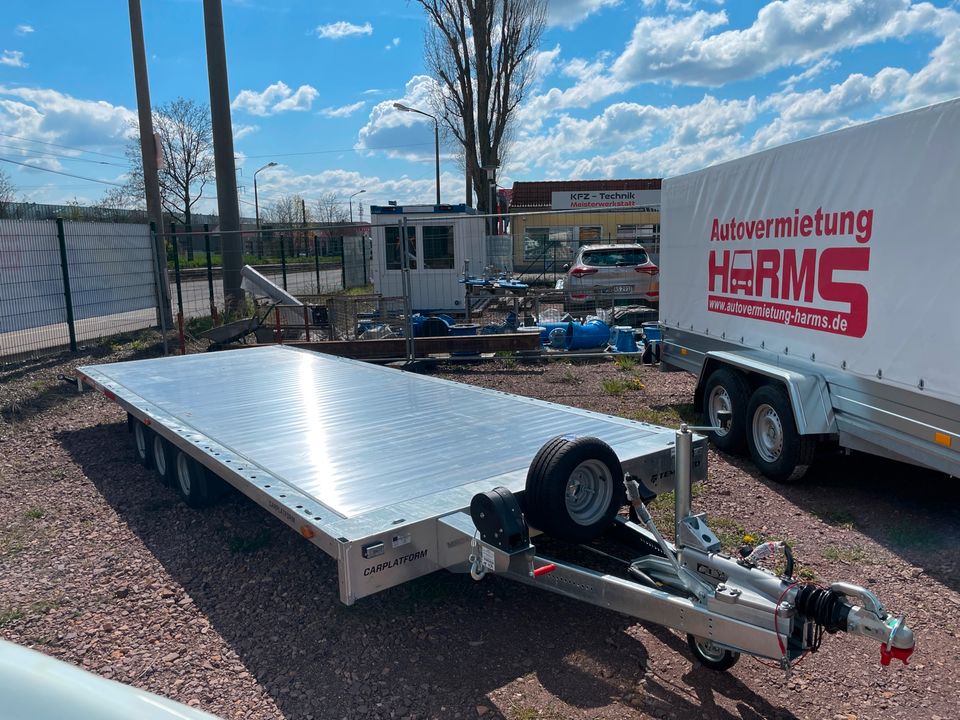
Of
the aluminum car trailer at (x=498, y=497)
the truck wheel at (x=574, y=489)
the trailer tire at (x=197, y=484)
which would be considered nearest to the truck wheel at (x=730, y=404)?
the aluminum car trailer at (x=498, y=497)

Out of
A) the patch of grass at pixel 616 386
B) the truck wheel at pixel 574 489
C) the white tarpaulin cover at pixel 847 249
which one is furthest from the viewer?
the patch of grass at pixel 616 386

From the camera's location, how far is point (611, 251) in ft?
55.5

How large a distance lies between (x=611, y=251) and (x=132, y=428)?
1196 cm

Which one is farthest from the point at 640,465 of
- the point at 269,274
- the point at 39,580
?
the point at 269,274

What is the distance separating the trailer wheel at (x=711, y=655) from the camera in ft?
11.1

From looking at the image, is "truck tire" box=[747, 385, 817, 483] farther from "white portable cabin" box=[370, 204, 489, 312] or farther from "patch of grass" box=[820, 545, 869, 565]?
"white portable cabin" box=[370, 204, 489, 312]

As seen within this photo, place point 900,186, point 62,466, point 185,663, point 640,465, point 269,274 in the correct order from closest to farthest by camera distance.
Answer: point 185,663 → point 640,465 → point 900,186 → point 62,466 → point 269,274

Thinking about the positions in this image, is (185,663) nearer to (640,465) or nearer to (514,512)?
(514,512)

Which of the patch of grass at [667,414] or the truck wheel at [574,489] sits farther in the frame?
the patch of grass at [667,414]

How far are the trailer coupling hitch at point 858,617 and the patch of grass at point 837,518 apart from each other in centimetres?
280

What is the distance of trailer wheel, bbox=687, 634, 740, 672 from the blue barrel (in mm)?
9105

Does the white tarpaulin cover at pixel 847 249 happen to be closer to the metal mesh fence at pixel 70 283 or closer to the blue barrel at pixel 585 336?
the blue barrel at pixel 585 336

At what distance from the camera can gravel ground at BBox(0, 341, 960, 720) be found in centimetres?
341

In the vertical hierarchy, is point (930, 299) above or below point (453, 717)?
above
